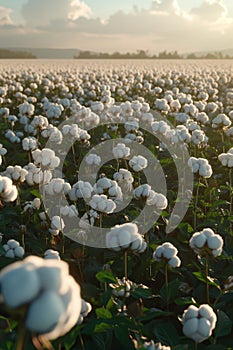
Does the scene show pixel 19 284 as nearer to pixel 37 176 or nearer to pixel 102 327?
pixel 102 327

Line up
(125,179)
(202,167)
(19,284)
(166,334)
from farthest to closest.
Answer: (125,179)
(202,167)
(166,334)
(19,284)

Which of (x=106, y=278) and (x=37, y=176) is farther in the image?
(x=37, y=176)

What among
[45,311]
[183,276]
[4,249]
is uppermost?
[45,311]

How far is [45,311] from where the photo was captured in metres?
1.08

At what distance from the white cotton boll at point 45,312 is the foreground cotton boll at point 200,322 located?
1.34 metres

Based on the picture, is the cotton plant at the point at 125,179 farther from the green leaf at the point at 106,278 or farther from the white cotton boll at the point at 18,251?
the green leaf at the point at 106,278

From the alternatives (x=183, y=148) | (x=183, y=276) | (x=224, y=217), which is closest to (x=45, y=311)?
(x=183, y=276)

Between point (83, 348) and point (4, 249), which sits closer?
point (83, 348)

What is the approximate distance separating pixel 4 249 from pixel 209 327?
5.09 ft

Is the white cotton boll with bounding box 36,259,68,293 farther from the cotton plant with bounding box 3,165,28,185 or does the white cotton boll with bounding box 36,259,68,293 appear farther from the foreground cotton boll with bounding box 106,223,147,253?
the cotton plant with bounding box 3,165,28,185

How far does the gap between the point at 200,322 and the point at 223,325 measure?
66cm

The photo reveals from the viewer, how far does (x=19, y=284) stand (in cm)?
106

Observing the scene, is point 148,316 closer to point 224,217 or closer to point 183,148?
point 224,217

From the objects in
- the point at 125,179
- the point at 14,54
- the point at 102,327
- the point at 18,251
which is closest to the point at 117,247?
the point at 102,327
